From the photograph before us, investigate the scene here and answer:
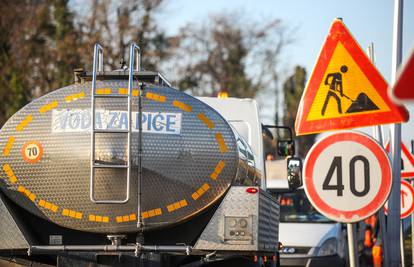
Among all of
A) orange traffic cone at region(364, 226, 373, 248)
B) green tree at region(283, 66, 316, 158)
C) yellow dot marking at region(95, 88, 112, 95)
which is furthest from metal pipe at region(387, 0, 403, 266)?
green tree at region(283, 66, 316, 158)

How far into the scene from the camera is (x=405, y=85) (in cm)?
411

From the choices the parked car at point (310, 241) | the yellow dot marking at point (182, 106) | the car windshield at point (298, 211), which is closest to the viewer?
the yellow dot marking at point (182, 106)

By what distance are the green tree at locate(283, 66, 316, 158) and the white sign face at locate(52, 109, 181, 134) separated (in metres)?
58.8

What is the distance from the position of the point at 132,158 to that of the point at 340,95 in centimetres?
197

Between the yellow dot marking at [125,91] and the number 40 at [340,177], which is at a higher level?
the yellow dot marking at [125,91]

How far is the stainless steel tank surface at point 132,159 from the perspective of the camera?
331 inches

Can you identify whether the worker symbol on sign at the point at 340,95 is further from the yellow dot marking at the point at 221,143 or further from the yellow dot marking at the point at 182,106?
the yellow dot marking at the point at 182,106

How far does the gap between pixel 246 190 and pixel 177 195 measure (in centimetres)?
63

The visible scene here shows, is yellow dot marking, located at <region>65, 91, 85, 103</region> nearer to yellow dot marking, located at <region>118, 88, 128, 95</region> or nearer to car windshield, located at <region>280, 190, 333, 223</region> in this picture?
yellow dot marking, located at <region>118, 88, 128, 95</region>

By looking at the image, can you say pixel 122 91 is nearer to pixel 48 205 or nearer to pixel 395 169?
pixel 48 205

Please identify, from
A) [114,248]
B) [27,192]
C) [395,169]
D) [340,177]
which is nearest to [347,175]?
[340,177]

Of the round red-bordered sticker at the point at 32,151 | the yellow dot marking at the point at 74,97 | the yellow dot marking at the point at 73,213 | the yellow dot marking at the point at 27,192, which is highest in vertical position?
the yellow dot marking at the point at 74,97

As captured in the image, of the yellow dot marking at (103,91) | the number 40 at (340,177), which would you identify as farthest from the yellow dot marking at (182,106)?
the number 40 at (340,177)

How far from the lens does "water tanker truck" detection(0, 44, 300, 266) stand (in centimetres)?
838
